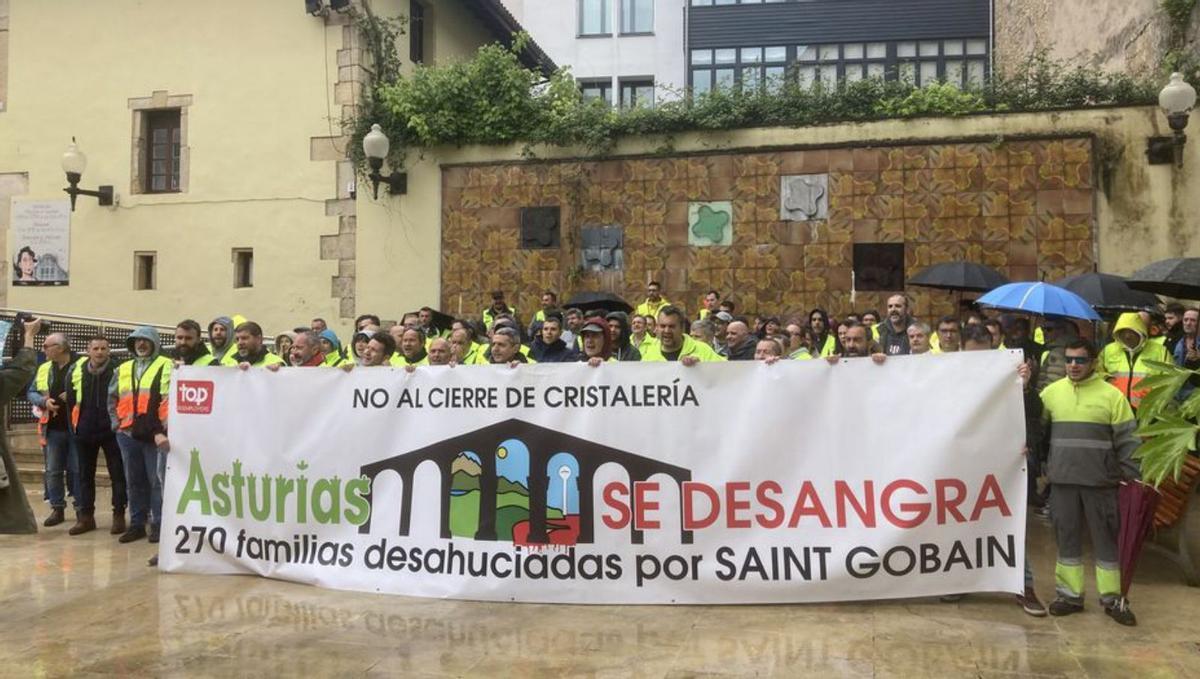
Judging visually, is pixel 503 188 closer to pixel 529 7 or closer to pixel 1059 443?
pixel 1059 443

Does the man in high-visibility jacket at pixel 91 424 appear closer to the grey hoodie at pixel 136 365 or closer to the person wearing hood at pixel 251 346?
the grey hoodie at pixel 136 365

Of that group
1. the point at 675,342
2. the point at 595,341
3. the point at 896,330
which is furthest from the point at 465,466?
the point at 896,330

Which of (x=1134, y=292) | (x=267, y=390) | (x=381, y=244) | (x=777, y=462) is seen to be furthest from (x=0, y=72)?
(x=1134, y=292)

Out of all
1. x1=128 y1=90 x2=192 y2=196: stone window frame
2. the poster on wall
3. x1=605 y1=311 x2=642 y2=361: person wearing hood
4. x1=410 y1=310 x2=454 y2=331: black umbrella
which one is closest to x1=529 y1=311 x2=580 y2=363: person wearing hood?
x1=605 y1=311 x2=642 y2=361: person wearing hood

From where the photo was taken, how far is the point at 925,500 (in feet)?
17.6

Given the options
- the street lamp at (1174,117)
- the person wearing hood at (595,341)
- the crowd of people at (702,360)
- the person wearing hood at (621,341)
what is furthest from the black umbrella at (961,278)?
the person wearing hood at (595,341)

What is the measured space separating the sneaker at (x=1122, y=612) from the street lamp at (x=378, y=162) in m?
10.6

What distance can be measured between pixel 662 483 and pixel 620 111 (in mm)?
8350

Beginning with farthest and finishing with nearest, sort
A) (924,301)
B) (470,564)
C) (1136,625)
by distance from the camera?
1. (924,301)
2. (470,564)
3. (1136,625)

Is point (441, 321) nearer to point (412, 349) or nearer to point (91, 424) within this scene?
point (412, 349)

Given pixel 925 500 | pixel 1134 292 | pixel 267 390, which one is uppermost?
pixel 1134 292

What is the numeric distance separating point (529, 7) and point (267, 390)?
25839 millimetres

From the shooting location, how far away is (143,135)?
49.8 feet

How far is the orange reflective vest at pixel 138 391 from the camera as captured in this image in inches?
306
